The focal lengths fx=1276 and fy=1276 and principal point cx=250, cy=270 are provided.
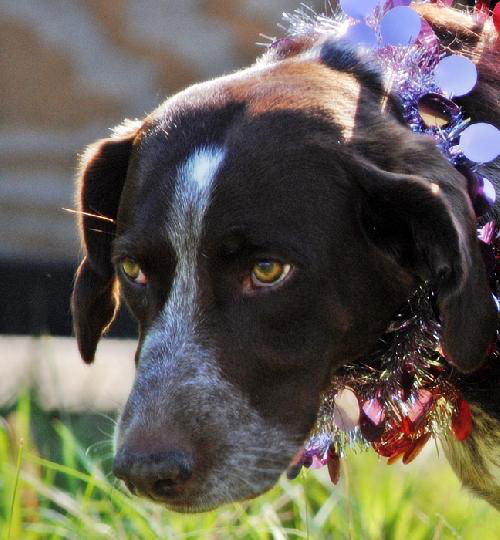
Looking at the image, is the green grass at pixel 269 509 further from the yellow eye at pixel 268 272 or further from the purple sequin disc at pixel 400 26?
the purple sequin disc at pixel 400 26

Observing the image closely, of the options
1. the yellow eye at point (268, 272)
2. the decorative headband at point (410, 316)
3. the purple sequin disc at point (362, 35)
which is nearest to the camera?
the yellow eye at point (268, 272)

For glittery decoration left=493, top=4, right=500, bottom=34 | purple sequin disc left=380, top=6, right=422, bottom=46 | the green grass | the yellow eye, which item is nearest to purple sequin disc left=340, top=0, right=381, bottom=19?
purple sequin disc left=380, top=6, right=422, bottom=46

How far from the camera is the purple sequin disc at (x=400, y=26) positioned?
287 centimetres

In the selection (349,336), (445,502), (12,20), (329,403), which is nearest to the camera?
(349,336)

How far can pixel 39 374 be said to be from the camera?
14.9 feet

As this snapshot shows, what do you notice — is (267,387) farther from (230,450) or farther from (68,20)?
(68,20)

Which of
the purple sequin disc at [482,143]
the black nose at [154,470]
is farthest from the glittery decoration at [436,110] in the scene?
the black nose at [154,470]

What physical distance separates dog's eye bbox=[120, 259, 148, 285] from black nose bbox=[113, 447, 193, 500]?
18.2 inches

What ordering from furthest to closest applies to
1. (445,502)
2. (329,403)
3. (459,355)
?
(445,502)
(329,403)
(459,355)

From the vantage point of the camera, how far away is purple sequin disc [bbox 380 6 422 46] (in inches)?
113

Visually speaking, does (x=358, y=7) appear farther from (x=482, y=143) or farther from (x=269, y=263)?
(x=269, y=263)

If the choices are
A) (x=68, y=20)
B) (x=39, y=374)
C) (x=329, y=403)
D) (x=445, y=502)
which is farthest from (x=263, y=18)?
(x=329, y=403)

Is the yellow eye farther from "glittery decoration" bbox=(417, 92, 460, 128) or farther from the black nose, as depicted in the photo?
"glittery decoration" bbox=(417, 92, 460, 128)

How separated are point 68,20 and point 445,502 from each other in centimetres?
310
